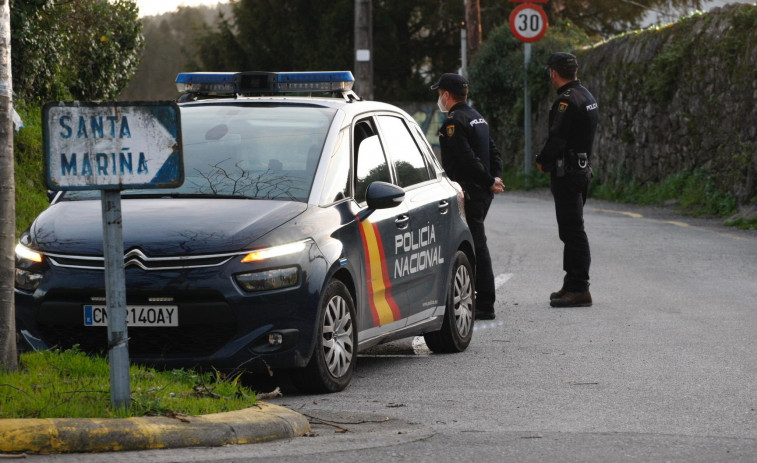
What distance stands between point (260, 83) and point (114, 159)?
3117 millimetres

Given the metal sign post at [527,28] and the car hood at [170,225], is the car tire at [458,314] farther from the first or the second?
the metal sign post at [527,28]

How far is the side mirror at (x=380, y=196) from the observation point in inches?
308

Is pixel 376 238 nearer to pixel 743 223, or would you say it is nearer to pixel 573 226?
pixel 573 226

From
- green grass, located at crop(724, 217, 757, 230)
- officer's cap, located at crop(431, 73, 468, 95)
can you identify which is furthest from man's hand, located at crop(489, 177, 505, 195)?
green grass, located at crop(724, 217, 757, 230)

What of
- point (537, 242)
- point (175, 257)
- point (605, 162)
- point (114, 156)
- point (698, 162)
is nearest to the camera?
point (114, 156)

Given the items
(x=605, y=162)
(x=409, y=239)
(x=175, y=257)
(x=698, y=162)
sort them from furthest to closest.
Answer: (x=605, y=162), (x=698, y=162), (x=409, y=239), (x=175, y=257)

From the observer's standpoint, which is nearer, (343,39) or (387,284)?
(387,284)

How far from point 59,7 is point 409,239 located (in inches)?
320

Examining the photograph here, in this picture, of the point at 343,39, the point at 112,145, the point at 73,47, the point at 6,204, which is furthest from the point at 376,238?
the point at 343,39

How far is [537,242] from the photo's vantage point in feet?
56.0

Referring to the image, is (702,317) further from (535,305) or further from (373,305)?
(373,305)

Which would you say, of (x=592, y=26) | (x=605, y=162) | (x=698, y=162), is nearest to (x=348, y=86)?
(x=698, y=162)

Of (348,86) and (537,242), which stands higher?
(348,86)

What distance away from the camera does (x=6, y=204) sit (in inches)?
251
